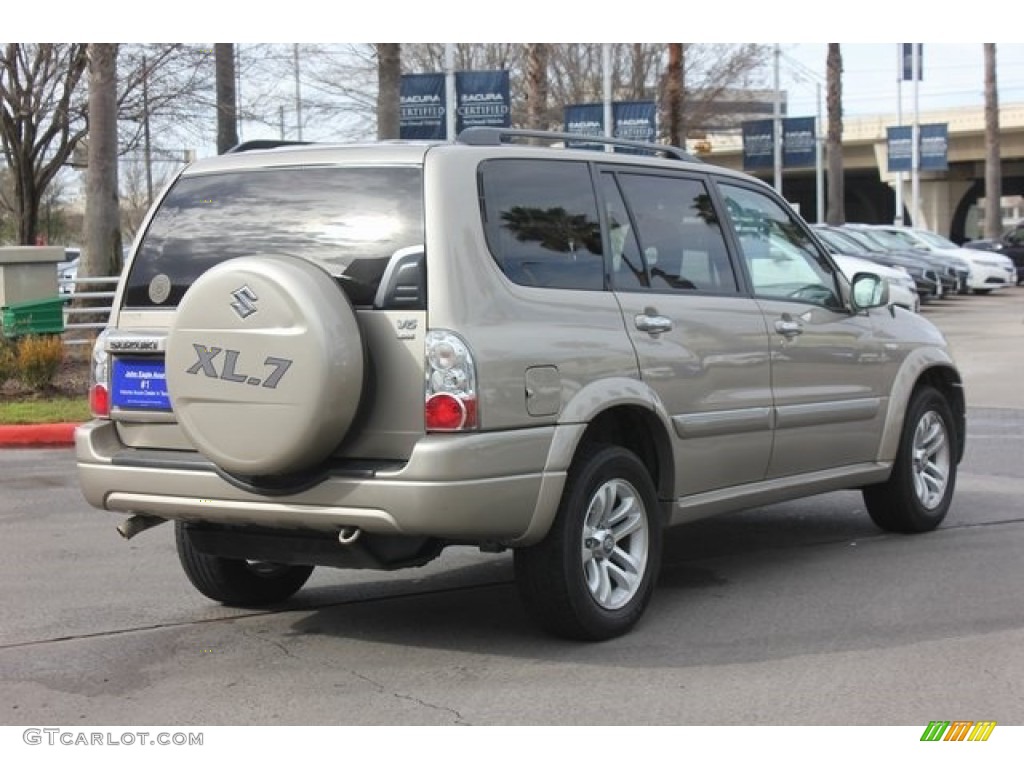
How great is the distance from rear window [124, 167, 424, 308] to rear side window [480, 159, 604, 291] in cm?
37

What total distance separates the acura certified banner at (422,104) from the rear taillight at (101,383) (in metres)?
19.2

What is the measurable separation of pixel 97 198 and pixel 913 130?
37702 millimetres

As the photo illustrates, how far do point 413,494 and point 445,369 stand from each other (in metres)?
0.48

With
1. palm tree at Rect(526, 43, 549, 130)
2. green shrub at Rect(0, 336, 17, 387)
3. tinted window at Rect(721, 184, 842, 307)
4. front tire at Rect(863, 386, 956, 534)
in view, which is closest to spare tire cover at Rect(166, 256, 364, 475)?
tinted window at Rect(721, 184, 842, 307)

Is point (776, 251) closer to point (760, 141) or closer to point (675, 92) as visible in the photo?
point (675, 92)


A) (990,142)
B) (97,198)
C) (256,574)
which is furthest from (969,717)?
(990,142)

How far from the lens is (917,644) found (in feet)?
18.6

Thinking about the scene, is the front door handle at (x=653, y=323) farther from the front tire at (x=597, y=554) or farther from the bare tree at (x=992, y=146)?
the bare tree at (x=992, y=146)

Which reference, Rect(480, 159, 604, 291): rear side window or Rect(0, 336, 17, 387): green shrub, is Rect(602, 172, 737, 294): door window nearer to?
Rect(480, 159, 604, 291): rear side window

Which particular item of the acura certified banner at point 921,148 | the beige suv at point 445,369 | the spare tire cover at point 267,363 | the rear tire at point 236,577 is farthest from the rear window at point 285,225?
the acura certified banner at point 921,148

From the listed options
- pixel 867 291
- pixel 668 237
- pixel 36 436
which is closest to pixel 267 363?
pixel 668 237

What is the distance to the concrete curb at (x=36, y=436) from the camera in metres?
12.2

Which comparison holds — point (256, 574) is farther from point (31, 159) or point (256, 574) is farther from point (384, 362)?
point (31, 159)

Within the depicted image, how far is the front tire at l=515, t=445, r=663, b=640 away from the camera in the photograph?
5465 mm
